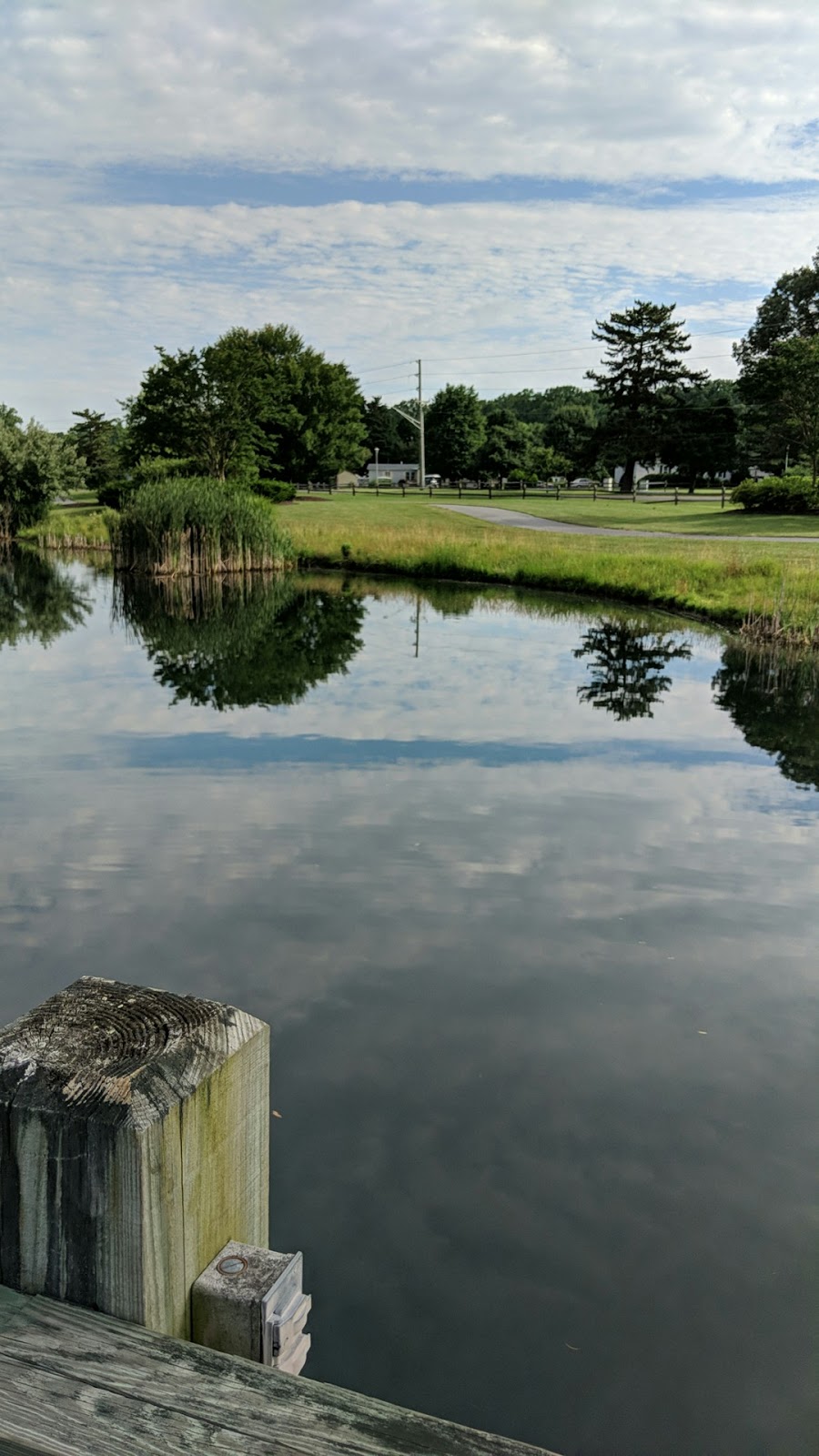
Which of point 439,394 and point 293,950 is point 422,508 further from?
point 293,950

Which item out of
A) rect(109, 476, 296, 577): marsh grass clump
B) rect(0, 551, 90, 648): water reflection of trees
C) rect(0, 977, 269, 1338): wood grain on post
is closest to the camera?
rect(0, 977, 269, 1338): wood grain on post

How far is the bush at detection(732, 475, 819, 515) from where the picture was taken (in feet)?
156

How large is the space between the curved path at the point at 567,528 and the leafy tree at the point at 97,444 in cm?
2858

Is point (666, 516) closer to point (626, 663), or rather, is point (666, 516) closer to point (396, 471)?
point (626, 663)

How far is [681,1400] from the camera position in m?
3.47

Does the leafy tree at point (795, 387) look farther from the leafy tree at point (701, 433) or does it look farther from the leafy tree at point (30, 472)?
the leafy tree at point (30, 472)

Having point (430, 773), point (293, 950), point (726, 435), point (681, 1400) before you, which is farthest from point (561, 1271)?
point (726, 435)

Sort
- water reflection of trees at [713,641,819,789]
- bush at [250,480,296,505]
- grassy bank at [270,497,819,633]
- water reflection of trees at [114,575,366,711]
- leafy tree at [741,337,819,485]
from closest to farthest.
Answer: water reflection of trees at [713,641,819,789]
water reflection of trees at [114,575,366,711]
grassy bank at [270,497,819,633]
leafy tree at [741,337,819,485]
bush at [250,480,296,505]

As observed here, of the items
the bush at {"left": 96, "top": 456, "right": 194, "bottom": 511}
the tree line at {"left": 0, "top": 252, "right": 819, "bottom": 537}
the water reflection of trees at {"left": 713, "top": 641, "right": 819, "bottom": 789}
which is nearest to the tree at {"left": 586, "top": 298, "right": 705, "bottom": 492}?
the tree line at {"left": 0, "top": 252, "right": 819, "bottom": 537}

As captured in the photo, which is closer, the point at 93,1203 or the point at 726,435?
the point at 93,1203

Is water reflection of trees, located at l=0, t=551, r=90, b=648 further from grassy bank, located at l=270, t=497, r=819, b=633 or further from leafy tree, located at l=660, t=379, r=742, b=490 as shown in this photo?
leafy tree, located at l=660, t=379, r=742, b=490

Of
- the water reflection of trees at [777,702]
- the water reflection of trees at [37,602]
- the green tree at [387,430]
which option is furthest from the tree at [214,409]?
the water reflection of trees at [777,702]

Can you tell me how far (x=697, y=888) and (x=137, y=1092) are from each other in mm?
6396

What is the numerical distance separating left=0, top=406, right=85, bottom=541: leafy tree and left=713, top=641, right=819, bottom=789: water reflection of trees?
3769 centimetres
